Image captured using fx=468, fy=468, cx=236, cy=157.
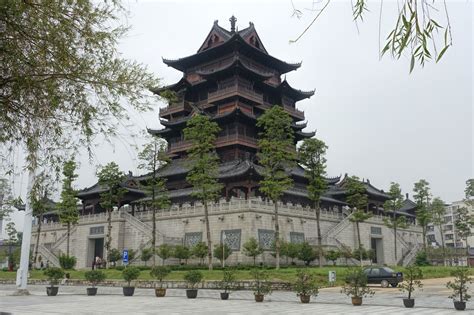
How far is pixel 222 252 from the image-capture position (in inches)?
1481

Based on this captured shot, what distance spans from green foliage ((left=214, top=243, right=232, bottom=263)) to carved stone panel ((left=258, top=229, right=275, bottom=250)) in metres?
3.03

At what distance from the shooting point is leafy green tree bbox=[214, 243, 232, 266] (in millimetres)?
37281

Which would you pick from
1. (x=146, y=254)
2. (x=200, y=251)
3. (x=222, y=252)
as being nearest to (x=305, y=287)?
(x=222, y=252)

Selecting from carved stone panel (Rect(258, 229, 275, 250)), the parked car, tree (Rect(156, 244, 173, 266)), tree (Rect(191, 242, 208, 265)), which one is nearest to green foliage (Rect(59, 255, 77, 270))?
tree (Rect(156, 244, 173, 266))

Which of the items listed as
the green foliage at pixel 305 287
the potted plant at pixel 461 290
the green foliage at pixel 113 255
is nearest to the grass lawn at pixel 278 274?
the green foliage at pixel 113 255

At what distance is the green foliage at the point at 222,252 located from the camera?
3728cm

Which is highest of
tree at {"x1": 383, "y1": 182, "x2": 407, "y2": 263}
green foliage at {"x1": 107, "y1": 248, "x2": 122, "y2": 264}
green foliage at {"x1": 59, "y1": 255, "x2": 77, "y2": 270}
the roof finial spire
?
the roof finial spire

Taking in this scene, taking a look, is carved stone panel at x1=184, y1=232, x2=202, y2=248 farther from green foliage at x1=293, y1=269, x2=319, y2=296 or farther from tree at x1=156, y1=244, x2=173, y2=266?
green foliage at x1=293, y1=269, x2=319, y2=296

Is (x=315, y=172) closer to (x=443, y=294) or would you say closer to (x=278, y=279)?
(x=278, y=279)

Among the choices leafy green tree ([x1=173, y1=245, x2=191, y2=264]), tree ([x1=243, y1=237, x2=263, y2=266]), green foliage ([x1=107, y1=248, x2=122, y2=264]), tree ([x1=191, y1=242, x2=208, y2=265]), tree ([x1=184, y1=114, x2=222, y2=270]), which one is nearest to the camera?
tree ([x1=243, y1=237, x2=263, y2=266])

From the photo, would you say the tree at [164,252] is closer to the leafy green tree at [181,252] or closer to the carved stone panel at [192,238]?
the leafy green tree at [181,252]

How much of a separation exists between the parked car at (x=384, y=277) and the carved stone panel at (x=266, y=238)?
35.3 feet

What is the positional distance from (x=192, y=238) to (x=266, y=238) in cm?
695

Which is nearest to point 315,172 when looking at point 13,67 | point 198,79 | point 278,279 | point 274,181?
point 274,181
